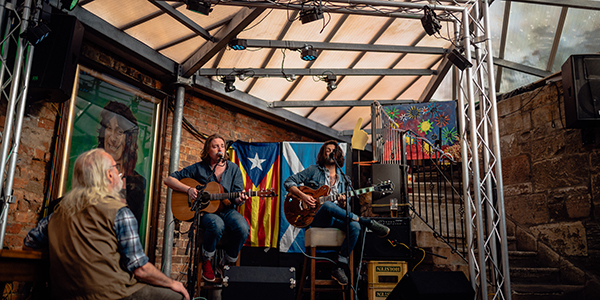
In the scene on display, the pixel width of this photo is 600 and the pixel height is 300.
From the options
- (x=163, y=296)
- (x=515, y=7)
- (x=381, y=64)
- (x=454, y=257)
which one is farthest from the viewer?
(x=381, y=64)

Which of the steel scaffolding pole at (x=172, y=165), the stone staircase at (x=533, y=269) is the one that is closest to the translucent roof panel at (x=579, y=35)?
Result: the stone staircase at (x=533, y=269)

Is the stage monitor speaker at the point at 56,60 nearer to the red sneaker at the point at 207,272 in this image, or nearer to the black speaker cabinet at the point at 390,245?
the red sneaker at the point at 207,272

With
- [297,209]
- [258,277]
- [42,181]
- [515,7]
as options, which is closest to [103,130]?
[42,181]

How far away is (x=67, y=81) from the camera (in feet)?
13.0

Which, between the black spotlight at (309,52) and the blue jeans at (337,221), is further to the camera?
the black spotlight at (309,52)

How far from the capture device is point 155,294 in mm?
2119

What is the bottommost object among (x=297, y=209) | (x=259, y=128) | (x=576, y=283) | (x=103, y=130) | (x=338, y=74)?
(x=576, y=283)

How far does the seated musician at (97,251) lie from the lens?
2.00 metres

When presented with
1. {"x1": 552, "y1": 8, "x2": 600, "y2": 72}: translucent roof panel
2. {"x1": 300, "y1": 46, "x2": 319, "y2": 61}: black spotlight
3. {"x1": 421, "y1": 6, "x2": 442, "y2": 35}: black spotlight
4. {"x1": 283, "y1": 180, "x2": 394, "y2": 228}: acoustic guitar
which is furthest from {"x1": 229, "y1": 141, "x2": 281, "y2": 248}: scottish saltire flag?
{"x1": 552, "y1": 8, "x2": 600, "y2": 72}: translucent roof panel

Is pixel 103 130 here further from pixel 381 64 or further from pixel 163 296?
pixel 381 64

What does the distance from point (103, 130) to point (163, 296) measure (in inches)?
142

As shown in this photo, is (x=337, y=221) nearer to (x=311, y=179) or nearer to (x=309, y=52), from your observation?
(x=311, y=179)

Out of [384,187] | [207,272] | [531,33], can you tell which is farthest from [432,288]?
[531,33]

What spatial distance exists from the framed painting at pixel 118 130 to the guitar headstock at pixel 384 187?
10.5 feet
